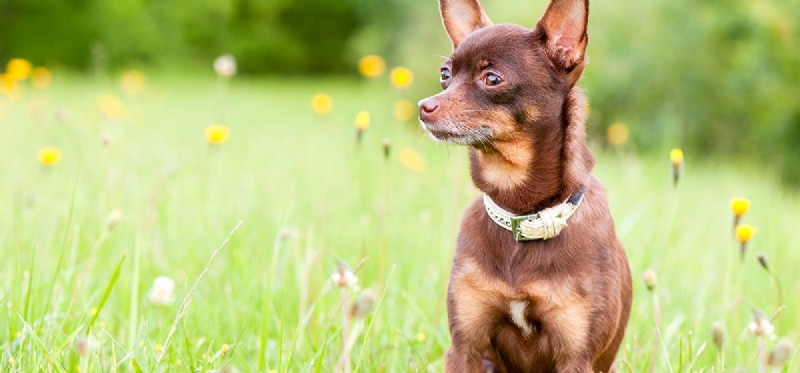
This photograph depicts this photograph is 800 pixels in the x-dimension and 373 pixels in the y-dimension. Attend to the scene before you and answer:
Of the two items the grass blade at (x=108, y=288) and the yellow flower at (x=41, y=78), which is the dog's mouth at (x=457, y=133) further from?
the yellow flower at (x=41, y=78)

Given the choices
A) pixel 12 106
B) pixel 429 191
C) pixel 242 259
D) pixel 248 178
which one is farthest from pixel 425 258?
pixel 12 106

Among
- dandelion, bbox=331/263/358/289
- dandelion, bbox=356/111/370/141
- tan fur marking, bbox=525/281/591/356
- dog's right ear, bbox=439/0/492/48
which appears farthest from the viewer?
dandelion, bbox=356/111/370/141

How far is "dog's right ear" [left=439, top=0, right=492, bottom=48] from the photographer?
118 inches

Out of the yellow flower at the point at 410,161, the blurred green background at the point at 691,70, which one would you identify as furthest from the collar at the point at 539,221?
the blurred green background at the point at 691,70

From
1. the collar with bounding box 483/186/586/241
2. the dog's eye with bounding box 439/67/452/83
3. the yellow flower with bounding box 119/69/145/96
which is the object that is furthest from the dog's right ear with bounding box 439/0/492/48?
the yellow flower with bounding box 119/69/145/96

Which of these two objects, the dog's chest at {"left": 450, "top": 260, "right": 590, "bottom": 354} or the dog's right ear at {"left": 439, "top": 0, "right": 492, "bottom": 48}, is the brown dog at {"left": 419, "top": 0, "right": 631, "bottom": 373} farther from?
the dog's right ear at {"left": 439, "top": 0, "right": 492, "bottom": 48}

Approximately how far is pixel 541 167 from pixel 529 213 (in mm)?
142

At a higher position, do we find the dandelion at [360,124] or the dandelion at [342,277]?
the dandelion at [360,124]

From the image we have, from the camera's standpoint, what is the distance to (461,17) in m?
3.02

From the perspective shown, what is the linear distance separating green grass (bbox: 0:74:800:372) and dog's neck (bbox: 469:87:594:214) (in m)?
0.46

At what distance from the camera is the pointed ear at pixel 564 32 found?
8.83ft

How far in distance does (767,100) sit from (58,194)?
277 inches

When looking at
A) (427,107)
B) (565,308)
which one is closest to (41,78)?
(427,107)

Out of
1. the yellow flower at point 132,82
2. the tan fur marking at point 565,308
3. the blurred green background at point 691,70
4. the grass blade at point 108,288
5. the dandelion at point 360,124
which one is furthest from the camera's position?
the blurred green background at point 691,70
